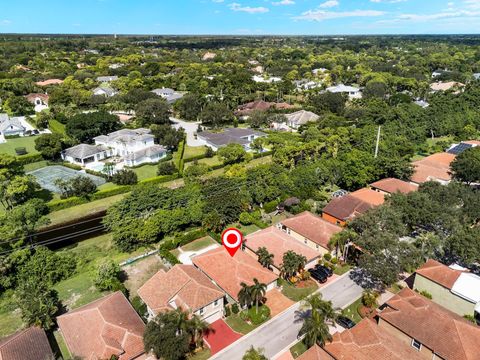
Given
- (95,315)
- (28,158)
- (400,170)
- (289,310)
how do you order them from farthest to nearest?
(28,158) → (400,170) → (289,310) → (95,315)

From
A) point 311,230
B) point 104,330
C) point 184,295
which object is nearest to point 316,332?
point 184,295

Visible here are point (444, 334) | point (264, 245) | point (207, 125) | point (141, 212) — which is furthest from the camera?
point (207, 125)

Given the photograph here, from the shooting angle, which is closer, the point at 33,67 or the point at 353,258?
the point at 353,258

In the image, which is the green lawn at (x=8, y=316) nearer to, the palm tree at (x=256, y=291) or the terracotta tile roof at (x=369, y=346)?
the palm tree at (x=256, y=291)

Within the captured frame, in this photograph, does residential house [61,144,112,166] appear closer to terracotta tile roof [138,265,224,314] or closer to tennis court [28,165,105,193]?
tennis court [28,165,105,193]

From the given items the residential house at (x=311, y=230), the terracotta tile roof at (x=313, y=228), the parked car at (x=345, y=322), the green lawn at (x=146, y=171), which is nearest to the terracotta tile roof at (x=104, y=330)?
the parked car at (x=345, y=322)

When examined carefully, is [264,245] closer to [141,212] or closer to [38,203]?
[141,212]

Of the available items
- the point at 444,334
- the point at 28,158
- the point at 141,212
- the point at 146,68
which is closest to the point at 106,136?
the point at 28,158
